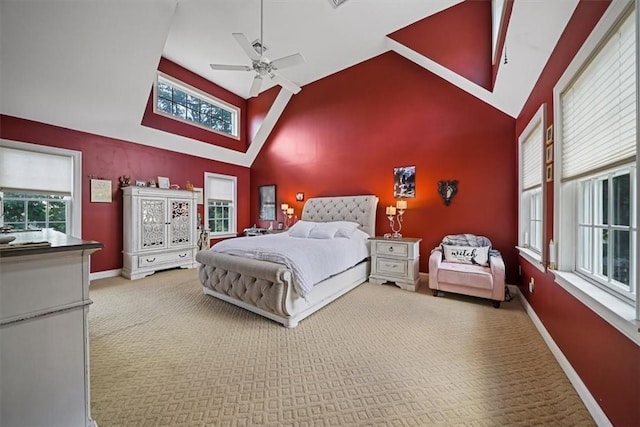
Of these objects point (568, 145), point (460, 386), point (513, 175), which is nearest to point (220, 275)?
point (460, 386)

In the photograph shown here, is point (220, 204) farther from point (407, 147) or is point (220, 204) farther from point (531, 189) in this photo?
point (531, 189)

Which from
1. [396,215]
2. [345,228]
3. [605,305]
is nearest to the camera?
[605,305]

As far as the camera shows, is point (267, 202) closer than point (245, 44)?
No

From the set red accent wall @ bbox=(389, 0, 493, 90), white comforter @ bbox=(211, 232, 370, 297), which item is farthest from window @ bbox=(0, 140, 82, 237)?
red accent wall @ bbox=(389, 0, 493, 90)

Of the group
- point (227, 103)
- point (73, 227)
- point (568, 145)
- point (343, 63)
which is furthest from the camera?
point (227, 103)

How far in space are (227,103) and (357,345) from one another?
20.2 ft

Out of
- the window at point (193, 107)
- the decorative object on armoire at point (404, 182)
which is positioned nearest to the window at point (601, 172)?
the decorative object on armoire at point (404, 182)

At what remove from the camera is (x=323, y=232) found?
13.3 ft

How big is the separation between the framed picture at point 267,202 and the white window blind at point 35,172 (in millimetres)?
3633

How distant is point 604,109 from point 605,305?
117 centimetres

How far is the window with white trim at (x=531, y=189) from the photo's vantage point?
2729 mm

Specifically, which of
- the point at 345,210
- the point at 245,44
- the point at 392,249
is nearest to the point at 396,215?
the point at 392,249

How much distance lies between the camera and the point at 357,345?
2.28 m

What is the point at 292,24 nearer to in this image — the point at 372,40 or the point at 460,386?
the point at 372,40
